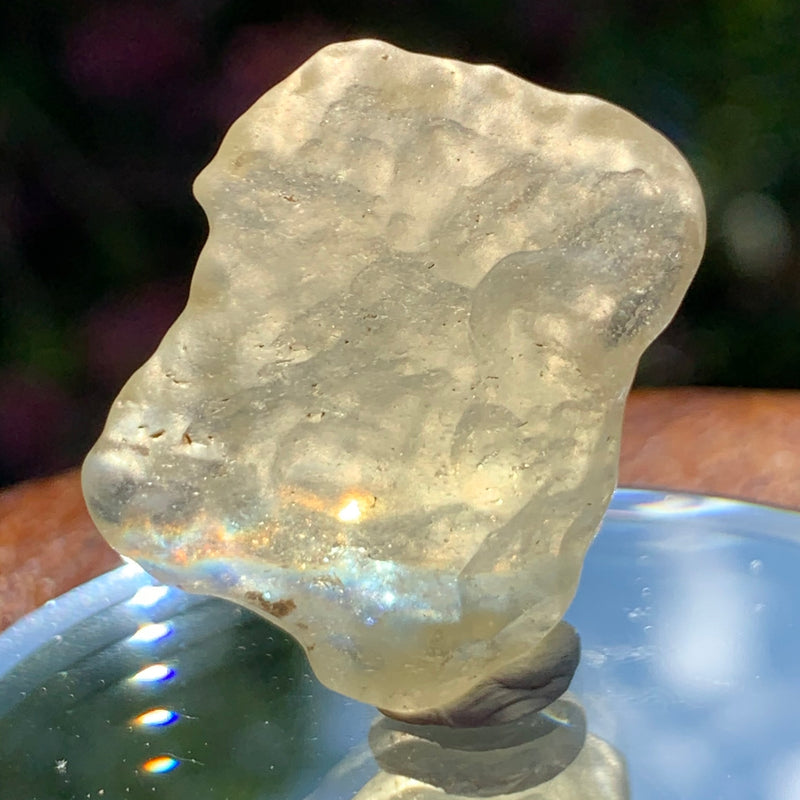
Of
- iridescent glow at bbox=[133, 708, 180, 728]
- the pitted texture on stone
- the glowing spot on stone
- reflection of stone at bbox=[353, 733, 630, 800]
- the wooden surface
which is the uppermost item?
the pitted texture on stone

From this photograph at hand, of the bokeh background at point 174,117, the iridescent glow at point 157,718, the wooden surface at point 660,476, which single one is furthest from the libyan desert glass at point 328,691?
the bokeh background at point 174,117

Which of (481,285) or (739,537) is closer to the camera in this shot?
(481,285)

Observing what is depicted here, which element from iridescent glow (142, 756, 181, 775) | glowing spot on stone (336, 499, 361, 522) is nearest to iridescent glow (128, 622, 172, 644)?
iridescent glow (142, 756, 181, 775)

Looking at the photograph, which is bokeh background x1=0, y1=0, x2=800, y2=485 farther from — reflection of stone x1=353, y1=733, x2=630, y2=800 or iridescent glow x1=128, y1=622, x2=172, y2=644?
reflection of stone x1=353, y1=733, x2=630, y2=800

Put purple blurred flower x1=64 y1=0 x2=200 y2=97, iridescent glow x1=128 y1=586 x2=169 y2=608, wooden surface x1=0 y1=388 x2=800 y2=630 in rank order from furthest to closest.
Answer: purple blurred flower x1=64 y1=0 x2=200 y2=97
wooden surface x1=0 y1=388 x2=800 y2=630
iridescent glow x1=128 y1=586 x2=169 y2=608

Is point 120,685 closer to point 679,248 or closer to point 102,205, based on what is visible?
point 679,248

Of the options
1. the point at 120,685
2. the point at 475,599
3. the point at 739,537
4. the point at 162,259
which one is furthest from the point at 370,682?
the point at 162,259

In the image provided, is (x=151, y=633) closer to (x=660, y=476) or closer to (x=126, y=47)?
(x=660, y=476)
